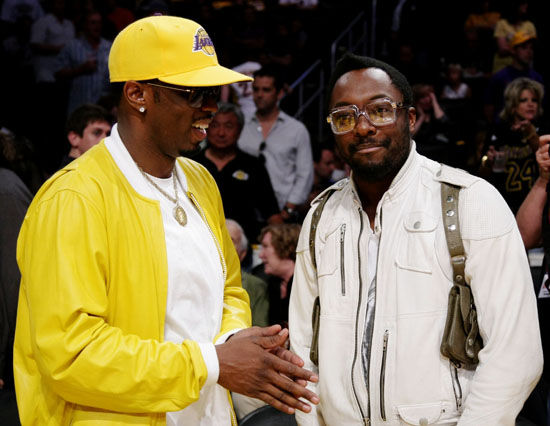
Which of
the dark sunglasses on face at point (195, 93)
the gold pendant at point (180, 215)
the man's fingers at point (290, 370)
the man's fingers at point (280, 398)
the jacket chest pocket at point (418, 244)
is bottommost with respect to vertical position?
the man's fingers at point (280, 398)

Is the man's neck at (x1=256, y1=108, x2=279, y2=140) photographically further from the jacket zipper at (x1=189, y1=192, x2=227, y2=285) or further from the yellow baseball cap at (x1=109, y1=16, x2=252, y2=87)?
the yellow baseball cap at (x1=109, y1=16, x2=252, y2=87)

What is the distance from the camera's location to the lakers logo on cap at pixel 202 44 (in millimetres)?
2705

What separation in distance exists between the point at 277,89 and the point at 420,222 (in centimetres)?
484

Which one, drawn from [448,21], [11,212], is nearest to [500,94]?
[448,21]

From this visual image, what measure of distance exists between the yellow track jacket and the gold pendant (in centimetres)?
12

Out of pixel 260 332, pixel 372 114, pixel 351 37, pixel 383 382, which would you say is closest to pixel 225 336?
pixel 260 332

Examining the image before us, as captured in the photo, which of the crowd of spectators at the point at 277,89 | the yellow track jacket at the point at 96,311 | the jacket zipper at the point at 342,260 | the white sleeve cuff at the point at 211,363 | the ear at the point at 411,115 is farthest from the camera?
the crowd of spectators at the point at 277,89

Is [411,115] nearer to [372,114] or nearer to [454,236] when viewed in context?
[372,114]

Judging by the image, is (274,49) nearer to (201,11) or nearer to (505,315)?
(201,11)

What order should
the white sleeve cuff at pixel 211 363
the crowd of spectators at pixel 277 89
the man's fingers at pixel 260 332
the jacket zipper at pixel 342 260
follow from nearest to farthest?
the white sleeve cuff at pixel 211 363 < the man's fingers at pixel 260 332 < the jacket zipper at pixel 342 260 < the crowd of spectators at pixel 277 89

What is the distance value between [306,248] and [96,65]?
666 centimetres

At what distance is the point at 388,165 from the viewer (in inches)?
113

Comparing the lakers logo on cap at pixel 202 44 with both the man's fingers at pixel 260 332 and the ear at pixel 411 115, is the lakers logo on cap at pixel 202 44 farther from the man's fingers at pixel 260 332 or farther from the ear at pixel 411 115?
the man's fingers at pixel 260 332

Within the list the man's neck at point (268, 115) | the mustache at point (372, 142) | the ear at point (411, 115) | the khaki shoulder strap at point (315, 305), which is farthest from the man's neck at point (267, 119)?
the mustache at point (372, 142)
